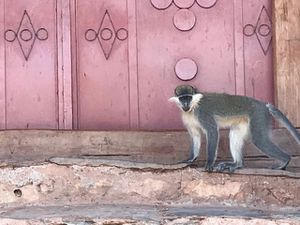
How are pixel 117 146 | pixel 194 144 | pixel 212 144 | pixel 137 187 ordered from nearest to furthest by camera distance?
pixel 137 187 < pixel 212 144 < pixel 194 144 < pixel 117 146

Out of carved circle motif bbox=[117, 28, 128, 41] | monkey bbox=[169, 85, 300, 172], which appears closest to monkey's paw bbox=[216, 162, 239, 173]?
monkey bbox=[169, 85, 300, 172]

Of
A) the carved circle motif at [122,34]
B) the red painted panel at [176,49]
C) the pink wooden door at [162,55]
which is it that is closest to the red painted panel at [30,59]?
the pink wooden door at [162,55]

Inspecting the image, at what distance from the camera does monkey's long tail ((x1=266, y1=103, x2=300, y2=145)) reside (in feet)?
22.2

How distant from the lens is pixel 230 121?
6945 mm

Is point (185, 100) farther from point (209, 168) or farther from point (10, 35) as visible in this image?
point (10, 35)

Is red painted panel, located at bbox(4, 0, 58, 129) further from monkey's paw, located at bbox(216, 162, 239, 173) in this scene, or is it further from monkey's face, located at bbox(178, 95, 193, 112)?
monkey's paw, located at bbox(216, 162, 239, 173)

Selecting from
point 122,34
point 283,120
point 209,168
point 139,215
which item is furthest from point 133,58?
point 139,215

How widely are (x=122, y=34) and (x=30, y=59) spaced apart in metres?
0.79

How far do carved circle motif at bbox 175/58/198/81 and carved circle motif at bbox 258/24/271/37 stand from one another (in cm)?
60

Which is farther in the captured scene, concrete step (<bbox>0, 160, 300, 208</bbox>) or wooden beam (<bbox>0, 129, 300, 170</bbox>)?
wooden beam (<bbox>0, 129, 300, 170</bbox>)

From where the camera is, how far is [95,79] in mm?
7461

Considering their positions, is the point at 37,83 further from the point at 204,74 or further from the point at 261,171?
the point at 261,171

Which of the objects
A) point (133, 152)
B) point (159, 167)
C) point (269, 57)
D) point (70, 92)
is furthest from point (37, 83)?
point (269, 57)

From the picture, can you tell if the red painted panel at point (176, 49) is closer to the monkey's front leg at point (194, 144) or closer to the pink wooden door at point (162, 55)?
the pink wooden door at point (162, 55)
